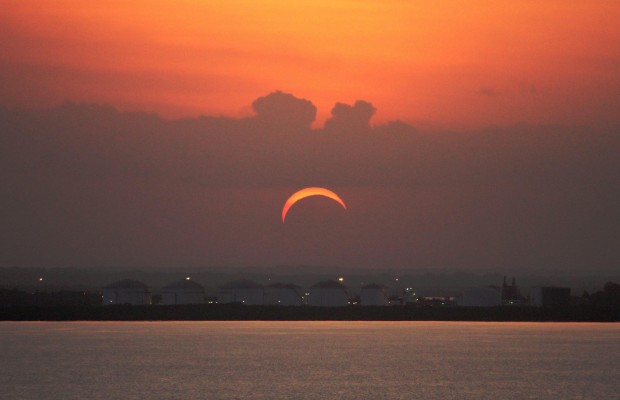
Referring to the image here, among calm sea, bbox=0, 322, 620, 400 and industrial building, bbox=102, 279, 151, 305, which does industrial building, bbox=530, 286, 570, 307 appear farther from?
industrial building, bbox=102, 279, 151, 305

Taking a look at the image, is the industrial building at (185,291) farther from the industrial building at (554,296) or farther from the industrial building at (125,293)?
the industrial building at (554,296)

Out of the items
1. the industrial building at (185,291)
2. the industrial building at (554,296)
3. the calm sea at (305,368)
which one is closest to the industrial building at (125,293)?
the industrial building at (185,291)

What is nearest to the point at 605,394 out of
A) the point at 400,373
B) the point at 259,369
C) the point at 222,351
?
the point at 400,373

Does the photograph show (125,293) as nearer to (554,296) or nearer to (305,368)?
(554,296)

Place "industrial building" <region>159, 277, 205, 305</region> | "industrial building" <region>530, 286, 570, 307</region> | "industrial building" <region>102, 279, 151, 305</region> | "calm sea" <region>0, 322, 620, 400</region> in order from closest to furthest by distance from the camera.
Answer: "calm sea" <region>0, 322, 620, 400</region>
"industrial building" <region>530, 286, 570, 307</region>
"industrial building" <region>102, 279, 151, 305</region>
"industrial building" <region>159, 277, 205, 305</region>

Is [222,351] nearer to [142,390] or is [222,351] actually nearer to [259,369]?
[259,369]

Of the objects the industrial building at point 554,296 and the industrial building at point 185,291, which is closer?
the industrial building at point 554,296

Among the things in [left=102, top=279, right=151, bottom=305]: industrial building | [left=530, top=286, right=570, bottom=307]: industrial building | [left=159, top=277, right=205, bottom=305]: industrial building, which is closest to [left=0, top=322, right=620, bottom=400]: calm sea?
[left=530, top=286, right=570, bottom=307]: industrial building
